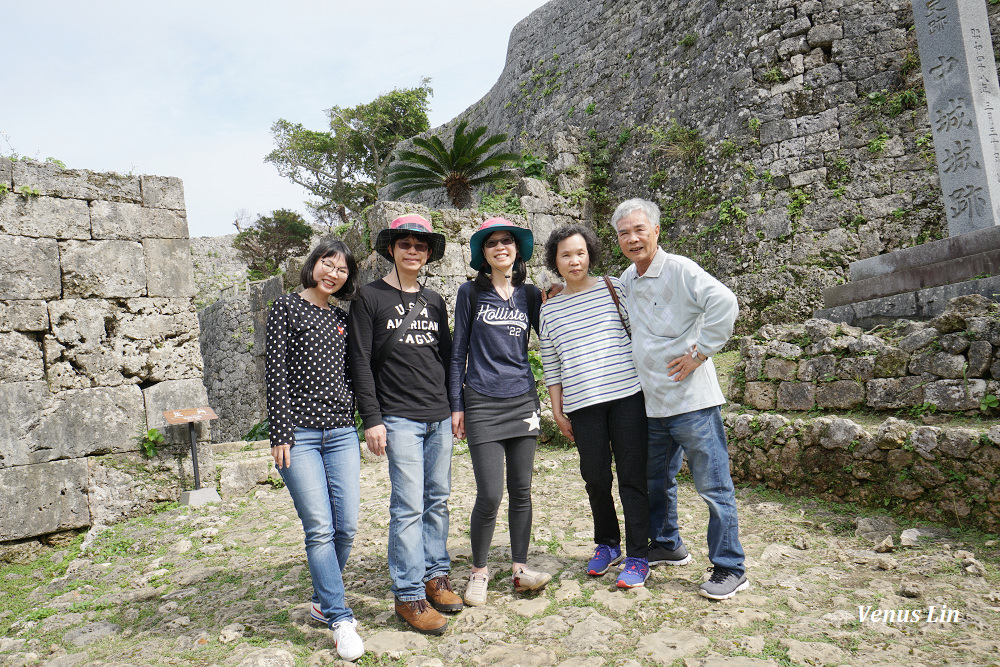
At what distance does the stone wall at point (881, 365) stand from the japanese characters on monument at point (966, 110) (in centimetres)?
186

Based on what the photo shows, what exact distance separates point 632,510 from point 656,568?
43cm

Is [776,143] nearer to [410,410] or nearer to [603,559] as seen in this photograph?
[603,559]

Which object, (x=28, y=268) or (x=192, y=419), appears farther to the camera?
(x=192, y=419)

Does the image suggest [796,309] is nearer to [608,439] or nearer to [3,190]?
[608,439]

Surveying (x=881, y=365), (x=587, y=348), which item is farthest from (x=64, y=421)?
(x=881, y=365)

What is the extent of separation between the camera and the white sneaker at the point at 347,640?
2.49 metres

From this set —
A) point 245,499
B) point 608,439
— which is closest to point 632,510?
point 608,439

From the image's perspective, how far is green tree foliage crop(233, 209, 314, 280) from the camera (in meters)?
15.9

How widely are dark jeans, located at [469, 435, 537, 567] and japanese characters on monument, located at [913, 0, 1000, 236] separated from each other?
4993mm

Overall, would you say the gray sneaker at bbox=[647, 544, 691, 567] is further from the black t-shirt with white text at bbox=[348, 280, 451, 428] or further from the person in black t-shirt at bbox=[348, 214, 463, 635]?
the black t-shirt with white text at bbox=[348, 280, 451, 428]

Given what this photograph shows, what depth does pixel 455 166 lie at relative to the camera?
34.1 ft

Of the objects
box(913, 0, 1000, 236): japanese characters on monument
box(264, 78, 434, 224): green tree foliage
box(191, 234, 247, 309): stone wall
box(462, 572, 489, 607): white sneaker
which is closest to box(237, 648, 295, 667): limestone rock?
box(462, 572, 489, 607): white sneaker

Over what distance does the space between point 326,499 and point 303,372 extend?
1.92ft

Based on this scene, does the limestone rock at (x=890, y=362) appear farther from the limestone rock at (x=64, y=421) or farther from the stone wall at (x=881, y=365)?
the limestone rock at (x=64, y=421)
